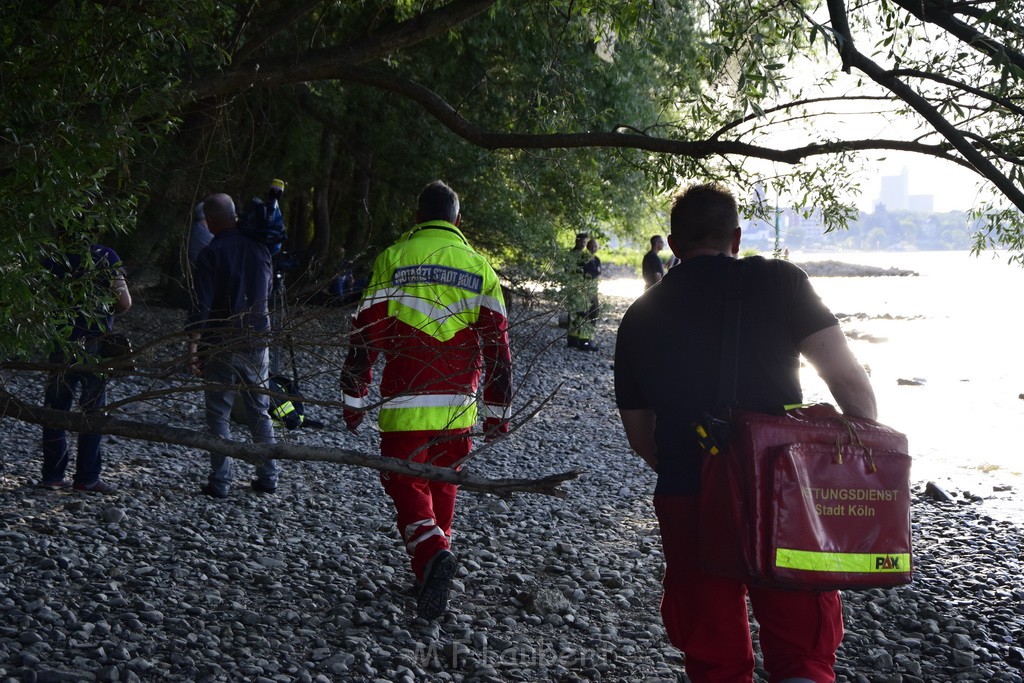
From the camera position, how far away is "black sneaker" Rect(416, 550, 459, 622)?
16.5 feet

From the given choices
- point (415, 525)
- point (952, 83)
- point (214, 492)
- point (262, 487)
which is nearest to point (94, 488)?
point (214, 492)

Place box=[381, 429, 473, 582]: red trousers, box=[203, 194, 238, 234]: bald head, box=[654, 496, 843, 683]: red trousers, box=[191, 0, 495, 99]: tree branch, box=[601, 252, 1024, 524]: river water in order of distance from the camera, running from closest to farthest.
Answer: box=[654, 496, 843, 683]: red trousers, box=[381, 429, 473, 582]: red trousers, box=[203, 194, 238, 234]: bald head, box=[191, 0, 495, 99]: tree branch, box=[601, 252, 1024, 524]: river water

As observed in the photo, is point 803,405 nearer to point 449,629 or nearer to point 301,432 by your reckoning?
point 449,629

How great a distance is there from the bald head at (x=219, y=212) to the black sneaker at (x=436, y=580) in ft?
11.2

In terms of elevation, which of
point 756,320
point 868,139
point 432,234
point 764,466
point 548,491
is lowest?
point 548,491

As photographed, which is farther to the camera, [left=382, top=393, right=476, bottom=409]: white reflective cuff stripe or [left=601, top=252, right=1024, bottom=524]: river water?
[left=601, top=252, right=1024, bottom=524]: river water

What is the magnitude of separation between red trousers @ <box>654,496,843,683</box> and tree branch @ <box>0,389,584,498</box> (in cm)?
44

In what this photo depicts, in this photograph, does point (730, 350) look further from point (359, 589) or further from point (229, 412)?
point (229, 412)

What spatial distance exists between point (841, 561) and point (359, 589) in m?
3.37

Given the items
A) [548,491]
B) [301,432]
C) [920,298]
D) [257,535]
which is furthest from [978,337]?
[548,491]

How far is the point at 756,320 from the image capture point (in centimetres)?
312

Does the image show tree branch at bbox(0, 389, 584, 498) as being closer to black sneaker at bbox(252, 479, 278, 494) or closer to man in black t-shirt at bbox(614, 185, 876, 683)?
man in black t-shirt at bbox(614, 185, 876, 683)

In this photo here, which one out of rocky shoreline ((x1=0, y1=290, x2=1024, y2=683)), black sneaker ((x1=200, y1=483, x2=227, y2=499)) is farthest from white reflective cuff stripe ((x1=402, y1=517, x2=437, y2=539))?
black sneaker ((x1=200, y1=483, x2=227, y2=499))

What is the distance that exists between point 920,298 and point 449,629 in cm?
4365
